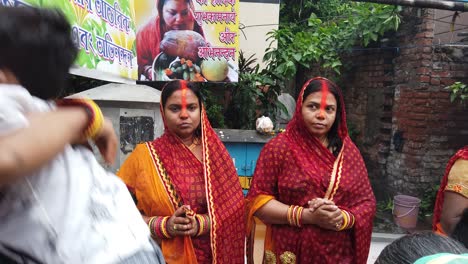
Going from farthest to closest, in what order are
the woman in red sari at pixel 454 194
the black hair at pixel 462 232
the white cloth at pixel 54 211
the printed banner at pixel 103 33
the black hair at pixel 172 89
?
1. the printed banner at pixel 103 33
2. the black hair at pixel 172 89
3. the woman in red sari at pixel 454 194
4. the black hair at pixel 462 232
5. the white cloth at pixel 54 211

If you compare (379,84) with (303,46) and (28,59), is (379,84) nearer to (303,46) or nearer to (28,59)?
(303,46)

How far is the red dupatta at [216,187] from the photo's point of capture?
7.14ft

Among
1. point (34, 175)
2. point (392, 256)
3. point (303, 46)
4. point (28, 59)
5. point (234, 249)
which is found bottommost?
point (234, 249)

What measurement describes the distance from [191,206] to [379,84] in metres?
4.39

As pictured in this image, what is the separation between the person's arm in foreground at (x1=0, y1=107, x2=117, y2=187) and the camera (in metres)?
0.64

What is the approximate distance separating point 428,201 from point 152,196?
13.6 feet

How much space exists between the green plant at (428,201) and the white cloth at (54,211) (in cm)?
497

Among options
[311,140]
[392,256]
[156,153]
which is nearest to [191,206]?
[156,153]

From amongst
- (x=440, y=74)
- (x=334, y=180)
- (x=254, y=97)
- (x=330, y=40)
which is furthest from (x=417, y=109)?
(x=334, y=180)

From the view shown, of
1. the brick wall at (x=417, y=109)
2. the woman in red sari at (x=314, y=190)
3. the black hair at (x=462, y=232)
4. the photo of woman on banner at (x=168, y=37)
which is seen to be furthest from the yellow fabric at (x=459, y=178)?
the photo of woman on banner at (x=168, y=37)

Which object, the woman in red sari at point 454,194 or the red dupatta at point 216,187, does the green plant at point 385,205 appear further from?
the red dupatta at point 216,187

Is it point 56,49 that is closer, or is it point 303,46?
point 56,49

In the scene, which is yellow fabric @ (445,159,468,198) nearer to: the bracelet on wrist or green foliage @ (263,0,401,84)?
the bracelet on wrist

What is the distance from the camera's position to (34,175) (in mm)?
763
